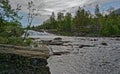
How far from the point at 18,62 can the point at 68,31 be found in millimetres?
160440

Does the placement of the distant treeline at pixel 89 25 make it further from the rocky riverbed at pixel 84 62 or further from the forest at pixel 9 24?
the forest at pixel 9 24

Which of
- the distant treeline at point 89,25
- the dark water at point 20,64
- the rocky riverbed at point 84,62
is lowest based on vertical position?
the distant treeline at point 89,25

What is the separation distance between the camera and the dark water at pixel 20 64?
1487 cm

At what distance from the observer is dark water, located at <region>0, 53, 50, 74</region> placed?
14.9 metres

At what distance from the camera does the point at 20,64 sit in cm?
1525

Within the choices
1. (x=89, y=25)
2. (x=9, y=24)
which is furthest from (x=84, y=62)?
(x=89, y=25)

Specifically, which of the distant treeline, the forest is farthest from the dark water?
the distant treeline

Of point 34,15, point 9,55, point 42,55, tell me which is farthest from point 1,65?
point 34,15

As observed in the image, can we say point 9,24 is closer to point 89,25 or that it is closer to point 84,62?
point 84,62

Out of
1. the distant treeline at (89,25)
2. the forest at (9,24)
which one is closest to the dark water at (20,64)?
A: the forest at (9,24)

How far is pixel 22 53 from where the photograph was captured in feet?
52.0

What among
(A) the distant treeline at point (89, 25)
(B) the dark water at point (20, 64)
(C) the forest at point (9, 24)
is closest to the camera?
(B) the dark water at point (20, 64)

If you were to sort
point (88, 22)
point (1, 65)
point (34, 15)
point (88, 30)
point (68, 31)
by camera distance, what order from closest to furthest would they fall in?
point (1, 65)
point (34, 15)
point (88, 30)
point (68, 31)
point (88, 22)

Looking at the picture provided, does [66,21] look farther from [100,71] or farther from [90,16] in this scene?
[100,71]
